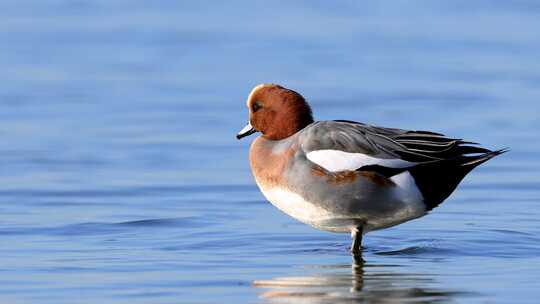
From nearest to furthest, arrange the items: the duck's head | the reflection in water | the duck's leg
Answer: the reflection in water, the duck's leg, the duck's head

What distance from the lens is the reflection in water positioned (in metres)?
6.59

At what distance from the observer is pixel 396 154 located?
7684 millimetres

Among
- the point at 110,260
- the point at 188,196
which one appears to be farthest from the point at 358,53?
the point at 110,260

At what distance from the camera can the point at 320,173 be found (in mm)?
7621

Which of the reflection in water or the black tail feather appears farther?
the black tail feather

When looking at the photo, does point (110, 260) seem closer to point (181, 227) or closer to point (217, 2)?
point (181, 227)

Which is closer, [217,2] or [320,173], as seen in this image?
[320,173]

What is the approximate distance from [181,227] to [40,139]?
3.16 metres

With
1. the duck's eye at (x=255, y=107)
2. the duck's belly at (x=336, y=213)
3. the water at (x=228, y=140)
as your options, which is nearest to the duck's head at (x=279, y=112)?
the duck's eye at (x=255, y=107)

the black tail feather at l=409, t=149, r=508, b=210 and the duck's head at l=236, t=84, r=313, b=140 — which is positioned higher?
the duck's head at l=236, t=84, r=313, b=140

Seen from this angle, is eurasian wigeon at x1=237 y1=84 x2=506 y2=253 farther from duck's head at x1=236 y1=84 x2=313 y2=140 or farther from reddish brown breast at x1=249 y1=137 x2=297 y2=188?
duck's head at x1=236 y1=84 x2=313 y2=140

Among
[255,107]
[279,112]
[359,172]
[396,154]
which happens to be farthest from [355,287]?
[255,107]

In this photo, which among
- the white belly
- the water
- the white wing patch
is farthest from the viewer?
the white belly

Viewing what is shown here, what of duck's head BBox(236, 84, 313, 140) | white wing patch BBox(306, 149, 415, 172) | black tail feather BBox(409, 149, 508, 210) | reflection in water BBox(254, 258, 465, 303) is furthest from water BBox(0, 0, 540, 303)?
duck's head BBox(236, 84, 313, 140)
